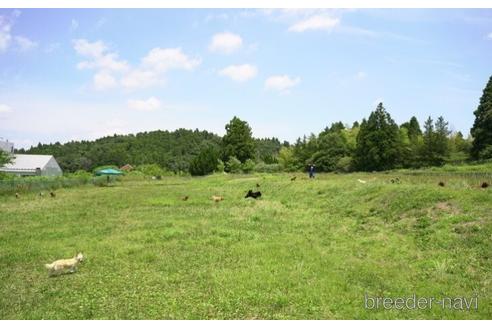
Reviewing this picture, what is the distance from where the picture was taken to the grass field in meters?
8.30

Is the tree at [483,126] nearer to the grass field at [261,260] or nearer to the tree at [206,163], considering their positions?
the grass field at [261,260]

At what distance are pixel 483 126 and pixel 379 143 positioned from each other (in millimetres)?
12544

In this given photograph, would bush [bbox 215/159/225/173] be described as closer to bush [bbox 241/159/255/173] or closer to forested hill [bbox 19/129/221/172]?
bush [bbox 241/159/255/173]

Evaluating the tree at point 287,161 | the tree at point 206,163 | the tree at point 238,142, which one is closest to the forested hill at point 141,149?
the tree at point 287,161

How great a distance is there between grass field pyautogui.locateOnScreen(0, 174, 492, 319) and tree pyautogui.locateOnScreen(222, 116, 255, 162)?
56.2 meters

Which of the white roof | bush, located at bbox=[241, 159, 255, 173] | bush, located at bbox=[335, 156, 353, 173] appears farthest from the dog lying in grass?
the white roof

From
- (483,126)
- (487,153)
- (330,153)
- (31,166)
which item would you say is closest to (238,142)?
(330,153)

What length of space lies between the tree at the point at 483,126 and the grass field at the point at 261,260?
3516 cm

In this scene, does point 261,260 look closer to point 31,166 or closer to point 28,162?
point 31,166

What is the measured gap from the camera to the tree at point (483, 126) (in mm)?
50031

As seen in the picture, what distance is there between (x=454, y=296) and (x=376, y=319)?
81.8 inches

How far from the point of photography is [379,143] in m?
58.2

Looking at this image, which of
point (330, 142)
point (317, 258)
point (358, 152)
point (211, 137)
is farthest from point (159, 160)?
point (317, 258)

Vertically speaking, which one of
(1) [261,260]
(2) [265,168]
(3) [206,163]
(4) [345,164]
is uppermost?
(3) [206,163]
